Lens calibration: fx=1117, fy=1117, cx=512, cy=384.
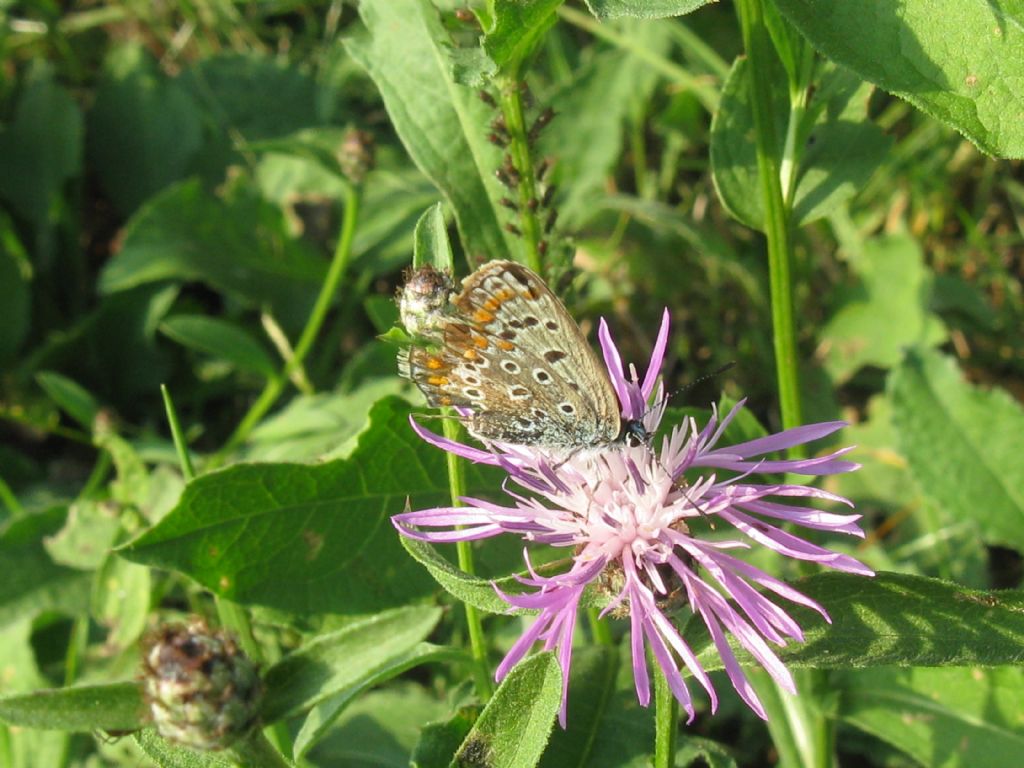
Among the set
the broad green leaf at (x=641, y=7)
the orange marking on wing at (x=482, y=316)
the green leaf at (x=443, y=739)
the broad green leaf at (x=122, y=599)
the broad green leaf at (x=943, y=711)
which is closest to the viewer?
the broad green leaf at (x=641, y=7)

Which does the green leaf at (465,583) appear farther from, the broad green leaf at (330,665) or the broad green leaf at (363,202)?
the broad green leaf at (363,202)

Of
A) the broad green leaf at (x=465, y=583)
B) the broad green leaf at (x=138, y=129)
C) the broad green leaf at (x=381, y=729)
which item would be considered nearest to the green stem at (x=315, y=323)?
the broad green leaf at (x=381, y=729)

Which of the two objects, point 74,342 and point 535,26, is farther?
point 74,342

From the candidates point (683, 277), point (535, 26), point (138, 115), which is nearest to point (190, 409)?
point (138, 115)

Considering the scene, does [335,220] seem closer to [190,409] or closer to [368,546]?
[190,409]

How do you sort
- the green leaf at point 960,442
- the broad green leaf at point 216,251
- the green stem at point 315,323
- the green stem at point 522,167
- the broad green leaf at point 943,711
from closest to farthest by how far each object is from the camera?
1. the green stem at point 522,167
2. the broad green leaf at point 943,711
3. the green leaf at point 960,442
4. the green stem at point 315,323
5. the broad green leaf at point 216,251

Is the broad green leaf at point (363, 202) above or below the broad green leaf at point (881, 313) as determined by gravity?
below
